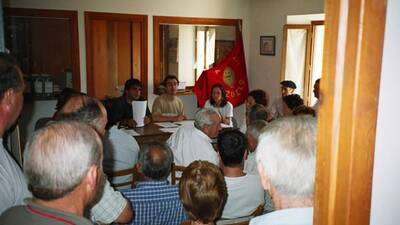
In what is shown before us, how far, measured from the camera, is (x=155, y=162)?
7.38 feet

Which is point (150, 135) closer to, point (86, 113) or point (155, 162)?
point (155, 162)

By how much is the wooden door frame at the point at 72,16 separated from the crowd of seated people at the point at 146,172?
2.47 metres

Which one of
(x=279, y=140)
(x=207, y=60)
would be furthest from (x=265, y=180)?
(x=207, y=60)

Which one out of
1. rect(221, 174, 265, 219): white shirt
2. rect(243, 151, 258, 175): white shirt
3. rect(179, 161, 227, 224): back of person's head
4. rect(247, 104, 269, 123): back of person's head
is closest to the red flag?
rect(247, 104, 269, 123): back of person's head

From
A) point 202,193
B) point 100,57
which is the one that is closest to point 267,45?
point 100,57

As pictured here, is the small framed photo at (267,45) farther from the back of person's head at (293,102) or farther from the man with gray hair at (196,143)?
the man with gray hair at (196,143)

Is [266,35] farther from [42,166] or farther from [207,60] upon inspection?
[42,166]

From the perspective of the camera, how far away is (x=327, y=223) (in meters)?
0.72

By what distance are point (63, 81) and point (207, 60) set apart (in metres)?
2.41

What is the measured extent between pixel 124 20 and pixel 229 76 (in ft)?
6.01

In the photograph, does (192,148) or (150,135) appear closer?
(192,148)

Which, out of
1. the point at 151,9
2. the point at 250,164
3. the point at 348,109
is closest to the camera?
the point at 348,109

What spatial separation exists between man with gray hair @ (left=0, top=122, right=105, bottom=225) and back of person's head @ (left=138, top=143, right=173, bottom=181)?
3.64 ft

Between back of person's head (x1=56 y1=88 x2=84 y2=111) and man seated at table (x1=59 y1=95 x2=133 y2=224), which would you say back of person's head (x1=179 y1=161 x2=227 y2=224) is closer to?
man seated at table (x1=59 y1=95 x2=133 y2=224)
